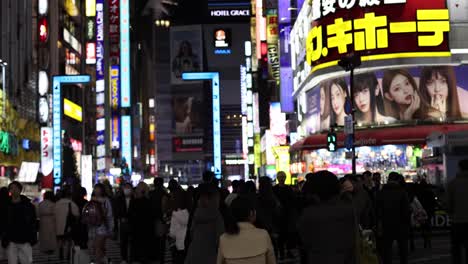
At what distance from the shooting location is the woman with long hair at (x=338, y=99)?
42031 millimetres

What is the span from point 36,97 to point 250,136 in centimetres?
4148

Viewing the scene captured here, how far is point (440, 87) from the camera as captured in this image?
39344 millimetres

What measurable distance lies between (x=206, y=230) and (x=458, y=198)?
190 inches

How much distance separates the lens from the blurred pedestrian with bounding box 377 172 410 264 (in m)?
13.3

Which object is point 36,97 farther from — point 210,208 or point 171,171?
point 171,171

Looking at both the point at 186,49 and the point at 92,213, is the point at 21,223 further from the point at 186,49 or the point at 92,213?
the point at 186,49

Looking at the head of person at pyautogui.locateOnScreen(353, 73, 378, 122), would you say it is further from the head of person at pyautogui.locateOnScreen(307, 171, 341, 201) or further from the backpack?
the head of person at pyautogui.locateOnScreen(307, 171, 341, 201)

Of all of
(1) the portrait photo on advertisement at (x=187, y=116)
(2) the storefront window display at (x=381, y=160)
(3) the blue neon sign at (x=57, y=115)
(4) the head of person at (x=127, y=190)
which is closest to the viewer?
(4) the head of person at (x=127, y=190)

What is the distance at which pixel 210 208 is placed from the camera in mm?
8859

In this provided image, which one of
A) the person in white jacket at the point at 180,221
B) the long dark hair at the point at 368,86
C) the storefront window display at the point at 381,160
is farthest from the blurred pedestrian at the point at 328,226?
the long dark hair at the point at 368,86

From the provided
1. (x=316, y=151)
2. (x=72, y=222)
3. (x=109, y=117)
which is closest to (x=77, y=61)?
(x=109, y=117)

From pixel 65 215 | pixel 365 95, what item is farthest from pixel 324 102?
pixel 65 215

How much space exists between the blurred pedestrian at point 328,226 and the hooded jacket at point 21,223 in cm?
807

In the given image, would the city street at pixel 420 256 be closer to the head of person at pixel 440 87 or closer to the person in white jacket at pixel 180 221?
the person in white jacket at pixel 180 221
